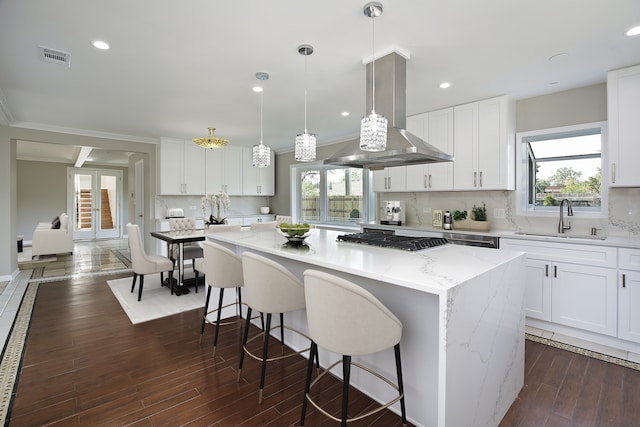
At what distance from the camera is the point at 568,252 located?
292 cm

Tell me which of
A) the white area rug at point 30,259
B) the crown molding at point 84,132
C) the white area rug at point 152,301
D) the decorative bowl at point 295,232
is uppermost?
the crown molding at point 84,132

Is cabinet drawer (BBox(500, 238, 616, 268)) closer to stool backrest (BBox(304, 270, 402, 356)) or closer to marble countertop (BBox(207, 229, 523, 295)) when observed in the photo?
marble countertop (BBox(207, 229, 523, 295))

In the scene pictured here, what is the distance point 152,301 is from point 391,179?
364 centimetres

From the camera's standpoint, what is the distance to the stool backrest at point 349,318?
4.72 feet

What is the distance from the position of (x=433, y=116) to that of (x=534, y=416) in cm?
338

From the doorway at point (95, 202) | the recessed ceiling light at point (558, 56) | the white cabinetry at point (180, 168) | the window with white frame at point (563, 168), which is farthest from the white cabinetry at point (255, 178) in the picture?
the doorway at point (95, 202)

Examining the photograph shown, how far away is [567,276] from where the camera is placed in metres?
2.93

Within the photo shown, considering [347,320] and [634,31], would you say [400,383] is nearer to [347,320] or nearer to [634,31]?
[347,320]

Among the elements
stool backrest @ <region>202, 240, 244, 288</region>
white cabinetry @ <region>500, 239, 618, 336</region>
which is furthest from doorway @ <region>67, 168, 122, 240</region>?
white cabinetry @ <region>500, 239, 618, 336</region>

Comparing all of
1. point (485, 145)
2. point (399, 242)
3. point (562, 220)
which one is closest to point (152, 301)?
point (399, 242)

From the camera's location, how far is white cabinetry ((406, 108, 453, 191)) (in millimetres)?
4011

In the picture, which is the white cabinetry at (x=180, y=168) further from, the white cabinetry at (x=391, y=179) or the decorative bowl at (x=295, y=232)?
the decorative bowl at (x=295, y=232)

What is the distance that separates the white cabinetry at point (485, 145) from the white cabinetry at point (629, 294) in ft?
Result: 4.11

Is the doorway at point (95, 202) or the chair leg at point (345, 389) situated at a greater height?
the doorway at point (95, 202)
